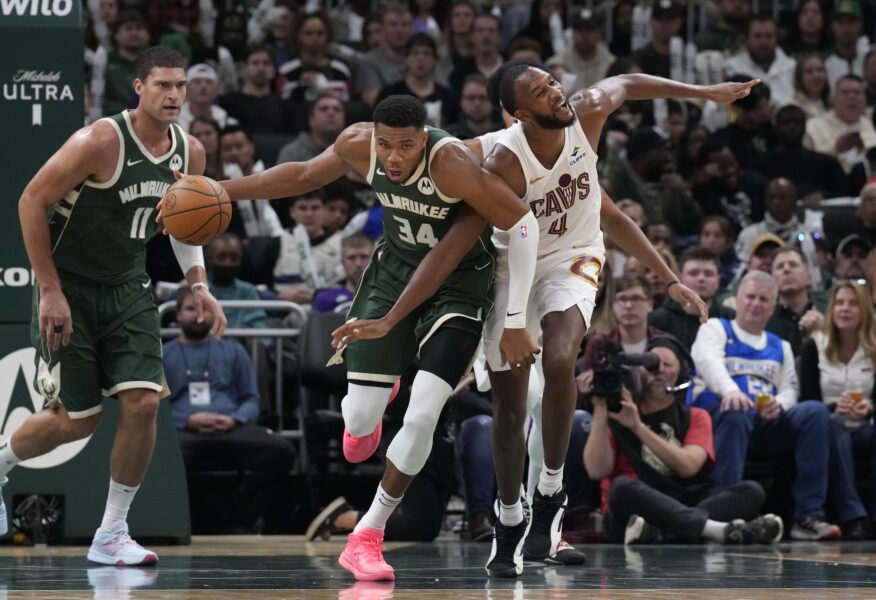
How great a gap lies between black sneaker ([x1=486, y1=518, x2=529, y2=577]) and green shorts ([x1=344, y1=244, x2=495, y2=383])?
74cm

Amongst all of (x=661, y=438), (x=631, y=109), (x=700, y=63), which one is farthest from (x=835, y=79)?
(x=661, y=438)

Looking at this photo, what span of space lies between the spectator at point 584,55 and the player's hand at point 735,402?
204 inches

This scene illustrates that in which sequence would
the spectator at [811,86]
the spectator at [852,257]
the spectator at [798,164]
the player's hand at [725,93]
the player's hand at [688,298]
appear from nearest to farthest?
the player's hand at [688,298], the player's hand at [725,93], the spectator at [852,257], the spectator at [798,164], the spectator at [811,86]

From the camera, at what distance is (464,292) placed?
5.98 m

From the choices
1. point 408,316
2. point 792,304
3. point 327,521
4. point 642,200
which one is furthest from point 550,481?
point 642,200

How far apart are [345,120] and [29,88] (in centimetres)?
447

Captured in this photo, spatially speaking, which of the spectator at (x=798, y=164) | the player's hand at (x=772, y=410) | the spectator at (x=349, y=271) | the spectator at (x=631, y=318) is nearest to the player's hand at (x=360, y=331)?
the spectator at (x=631, y=318)

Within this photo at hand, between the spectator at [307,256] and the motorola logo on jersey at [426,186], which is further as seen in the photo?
the spectator at [307,256]

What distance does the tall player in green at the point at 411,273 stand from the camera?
18.9 feet

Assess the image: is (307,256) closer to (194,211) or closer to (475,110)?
(475,110)

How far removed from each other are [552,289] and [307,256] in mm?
4595

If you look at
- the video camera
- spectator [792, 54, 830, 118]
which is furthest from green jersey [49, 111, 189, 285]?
spectator [792, 54, 830, 118]

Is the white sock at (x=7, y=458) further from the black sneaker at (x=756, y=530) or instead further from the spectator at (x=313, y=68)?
the spectator at (x=313, y=68)

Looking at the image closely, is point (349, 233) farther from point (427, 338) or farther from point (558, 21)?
point (427, 338)
